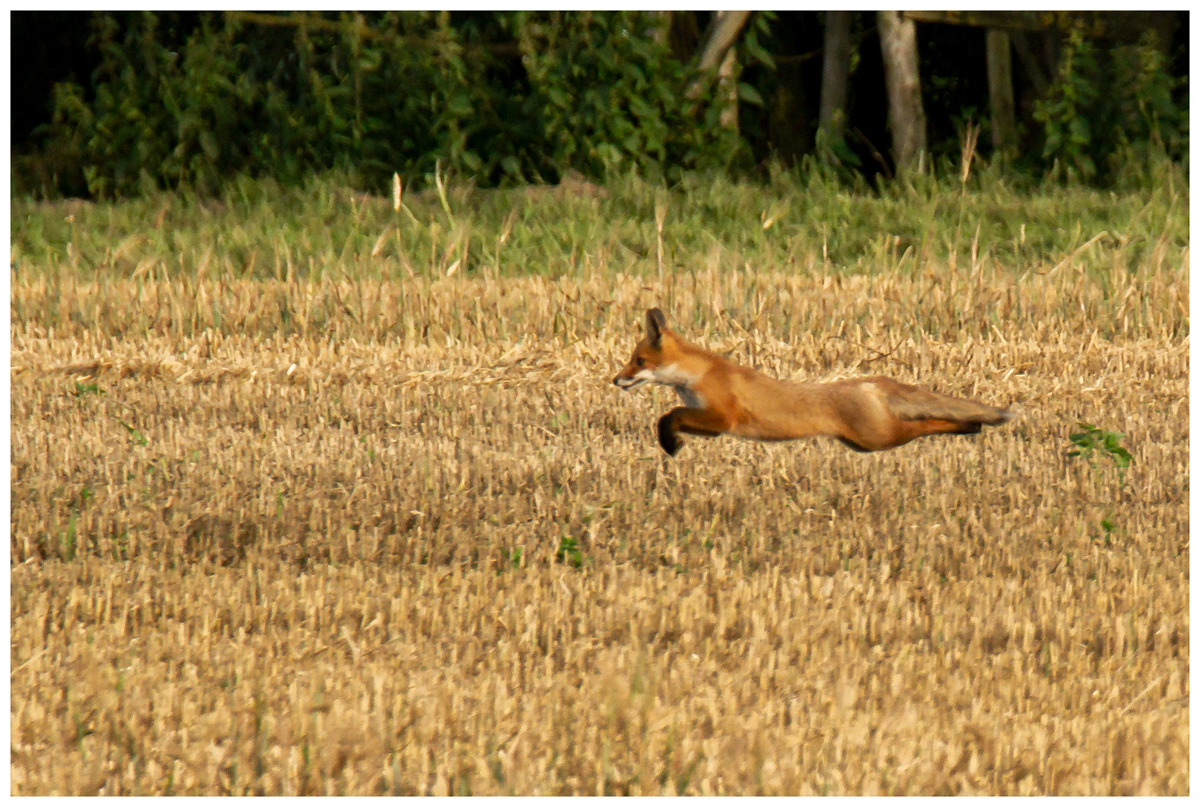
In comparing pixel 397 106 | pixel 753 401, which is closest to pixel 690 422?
pixel 753 401

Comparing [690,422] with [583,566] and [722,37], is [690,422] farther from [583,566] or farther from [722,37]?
[722,37]

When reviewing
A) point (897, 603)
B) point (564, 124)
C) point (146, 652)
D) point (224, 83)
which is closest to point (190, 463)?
point (146, 652)

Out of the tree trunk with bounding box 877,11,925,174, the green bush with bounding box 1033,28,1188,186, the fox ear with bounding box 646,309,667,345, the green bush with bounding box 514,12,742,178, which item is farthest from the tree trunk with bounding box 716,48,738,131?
the fox ear with bounding box 646,309,667,345

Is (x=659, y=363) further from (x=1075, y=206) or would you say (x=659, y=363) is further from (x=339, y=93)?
(x=339, y=93)

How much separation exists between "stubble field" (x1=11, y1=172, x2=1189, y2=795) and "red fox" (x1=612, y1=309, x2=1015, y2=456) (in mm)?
295

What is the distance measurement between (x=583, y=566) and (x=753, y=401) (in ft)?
Answer: 3.28

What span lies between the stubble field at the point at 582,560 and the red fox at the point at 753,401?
0.29 metres

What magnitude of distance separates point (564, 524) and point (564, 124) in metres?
9.76

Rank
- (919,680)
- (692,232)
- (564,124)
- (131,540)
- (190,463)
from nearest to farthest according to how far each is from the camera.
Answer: (919,680), (131,540), (190,463), (692,232), (564,124)

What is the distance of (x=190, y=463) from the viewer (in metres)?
6.57

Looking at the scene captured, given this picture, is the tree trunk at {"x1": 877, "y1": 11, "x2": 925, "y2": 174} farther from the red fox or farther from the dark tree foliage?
the red fox

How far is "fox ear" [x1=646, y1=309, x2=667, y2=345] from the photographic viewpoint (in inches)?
217

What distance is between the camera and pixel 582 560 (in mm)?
5188

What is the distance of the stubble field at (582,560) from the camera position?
3537mm
